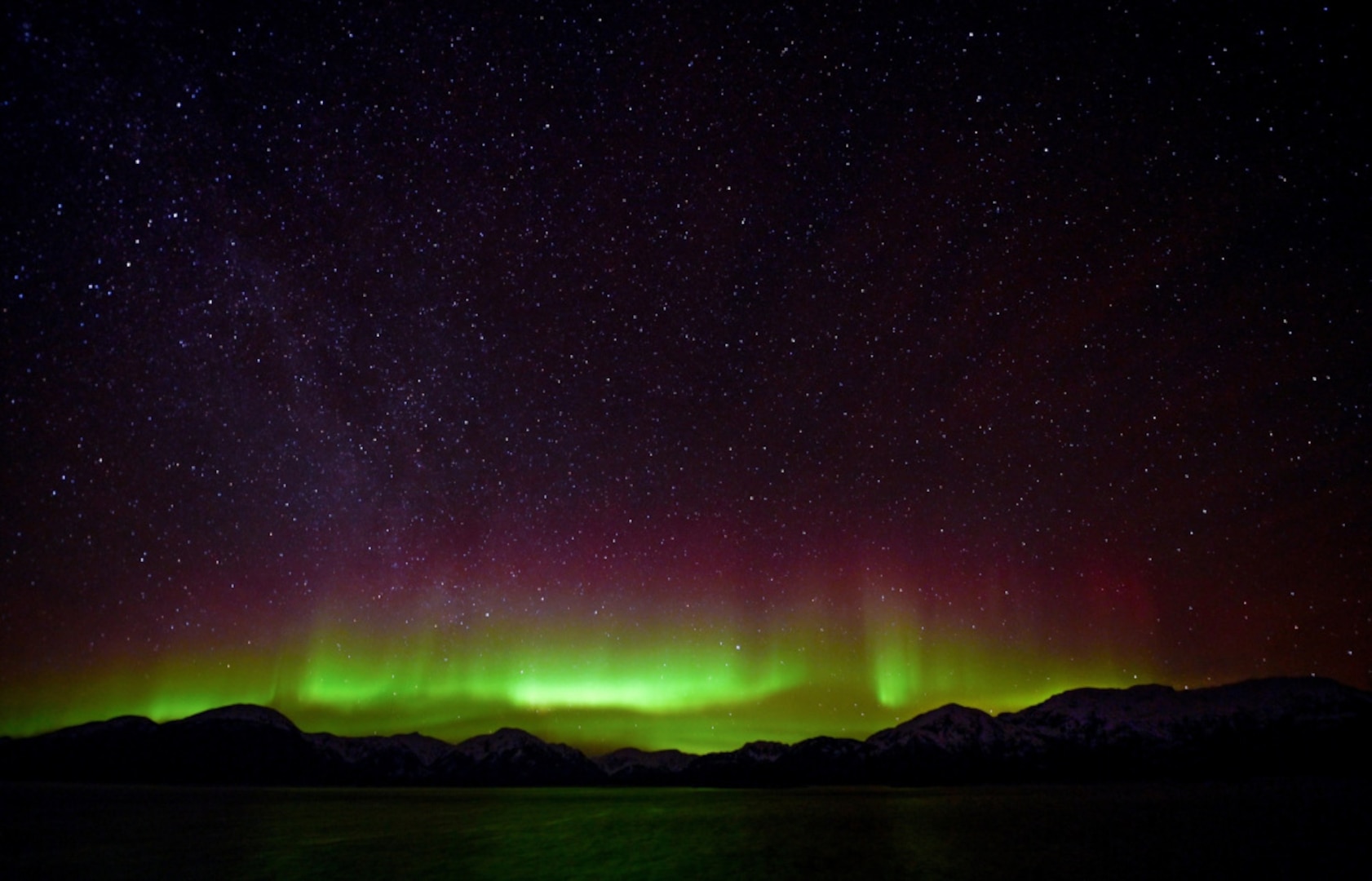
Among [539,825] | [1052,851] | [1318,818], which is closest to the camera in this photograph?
[1052,851]

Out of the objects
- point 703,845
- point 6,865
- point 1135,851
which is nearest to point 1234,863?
point 1135,851

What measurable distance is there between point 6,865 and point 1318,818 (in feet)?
249

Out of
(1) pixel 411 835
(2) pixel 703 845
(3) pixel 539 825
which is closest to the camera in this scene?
(2) pixel 703 845

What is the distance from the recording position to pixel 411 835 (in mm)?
37938

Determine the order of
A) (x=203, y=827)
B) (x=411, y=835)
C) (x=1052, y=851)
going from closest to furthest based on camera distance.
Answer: (x=1052, y=851) < (x=411, y=835) < (x=203, y=827)

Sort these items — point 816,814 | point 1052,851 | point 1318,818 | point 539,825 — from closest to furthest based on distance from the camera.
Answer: point 1052,851
point 539,825
point 1318,818
point 816,814

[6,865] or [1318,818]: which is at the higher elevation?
[6,865]

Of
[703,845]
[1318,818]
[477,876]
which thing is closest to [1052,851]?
[703,845]

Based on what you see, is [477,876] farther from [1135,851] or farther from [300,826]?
[300,826]

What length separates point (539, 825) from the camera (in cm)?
4678

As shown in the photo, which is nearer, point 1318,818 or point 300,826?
point 300,826

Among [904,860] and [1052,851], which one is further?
[1052,851]

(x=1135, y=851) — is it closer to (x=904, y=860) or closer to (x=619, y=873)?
(x=904, y=860)

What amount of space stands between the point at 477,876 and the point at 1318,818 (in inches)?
2395
